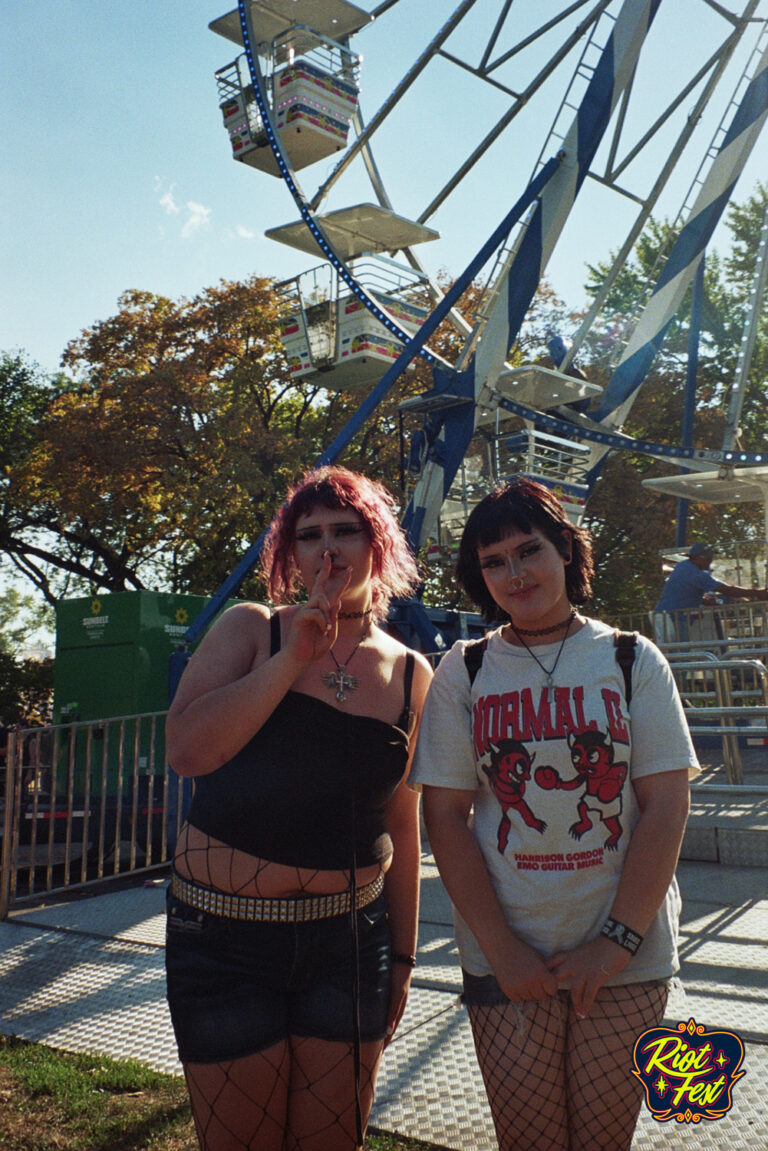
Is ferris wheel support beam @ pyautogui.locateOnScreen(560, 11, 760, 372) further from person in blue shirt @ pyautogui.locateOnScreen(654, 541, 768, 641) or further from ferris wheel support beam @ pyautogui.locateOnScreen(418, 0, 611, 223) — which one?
person in blue shirt @ pyautogui.locateOnScreen(654, 541, 768, 641)

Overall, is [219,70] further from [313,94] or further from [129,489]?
[129,489]

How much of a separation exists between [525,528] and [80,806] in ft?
20.9

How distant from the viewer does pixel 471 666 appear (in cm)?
200

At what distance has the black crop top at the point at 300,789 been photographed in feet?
6.03

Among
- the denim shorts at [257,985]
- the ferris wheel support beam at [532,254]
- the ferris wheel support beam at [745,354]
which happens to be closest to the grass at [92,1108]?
the denim shorts at [257,985]

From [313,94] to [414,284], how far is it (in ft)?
11.8

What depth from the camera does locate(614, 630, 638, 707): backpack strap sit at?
6.11 feet

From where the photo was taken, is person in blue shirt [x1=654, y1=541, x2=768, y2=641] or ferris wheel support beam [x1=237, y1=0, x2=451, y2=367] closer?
person in blue shirt [x1=654, y1=541, x2=768, y2=641]

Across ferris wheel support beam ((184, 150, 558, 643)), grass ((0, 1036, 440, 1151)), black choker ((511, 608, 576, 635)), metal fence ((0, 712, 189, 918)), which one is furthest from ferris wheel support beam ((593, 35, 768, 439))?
black choker ((511, 608, 576, 635))

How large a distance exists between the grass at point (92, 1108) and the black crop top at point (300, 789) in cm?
129

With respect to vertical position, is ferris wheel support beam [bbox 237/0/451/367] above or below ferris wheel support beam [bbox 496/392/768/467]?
above

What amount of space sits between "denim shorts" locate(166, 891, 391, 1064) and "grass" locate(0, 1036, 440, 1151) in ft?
3.62

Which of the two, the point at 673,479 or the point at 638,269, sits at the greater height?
the point at 638,269

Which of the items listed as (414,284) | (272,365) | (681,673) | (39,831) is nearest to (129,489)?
(272,365)
